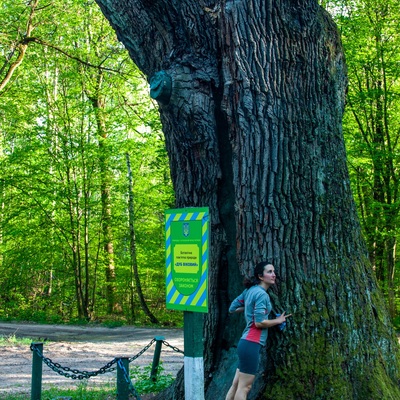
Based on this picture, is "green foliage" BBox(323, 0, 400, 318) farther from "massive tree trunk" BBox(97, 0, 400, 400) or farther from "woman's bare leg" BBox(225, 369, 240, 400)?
"woman's bare leg" BBox(225, 369, 240, 400)

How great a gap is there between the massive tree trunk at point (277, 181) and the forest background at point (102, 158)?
42.6ft

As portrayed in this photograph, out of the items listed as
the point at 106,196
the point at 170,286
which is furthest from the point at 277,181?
the point at 106,196

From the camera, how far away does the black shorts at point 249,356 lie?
4816 millimetres

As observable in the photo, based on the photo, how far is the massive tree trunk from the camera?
5.02 m

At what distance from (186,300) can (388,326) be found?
2643mm

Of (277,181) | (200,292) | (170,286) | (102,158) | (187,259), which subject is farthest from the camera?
(102,158)

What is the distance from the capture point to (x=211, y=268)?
5609mm

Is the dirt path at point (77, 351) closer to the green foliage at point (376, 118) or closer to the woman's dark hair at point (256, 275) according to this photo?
the woman's dark hair at point (256, 275)

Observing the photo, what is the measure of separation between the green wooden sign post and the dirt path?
16.3 feet

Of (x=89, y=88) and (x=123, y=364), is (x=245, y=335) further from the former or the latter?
(x=89, y=88)

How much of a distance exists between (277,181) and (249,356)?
1587mm

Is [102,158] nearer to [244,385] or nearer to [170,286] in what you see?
[244,385]

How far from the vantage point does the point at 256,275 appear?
195 inches

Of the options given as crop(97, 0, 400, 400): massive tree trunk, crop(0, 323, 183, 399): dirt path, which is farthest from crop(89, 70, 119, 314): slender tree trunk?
crop(97, 0, 400, 400): massive tree trunk
